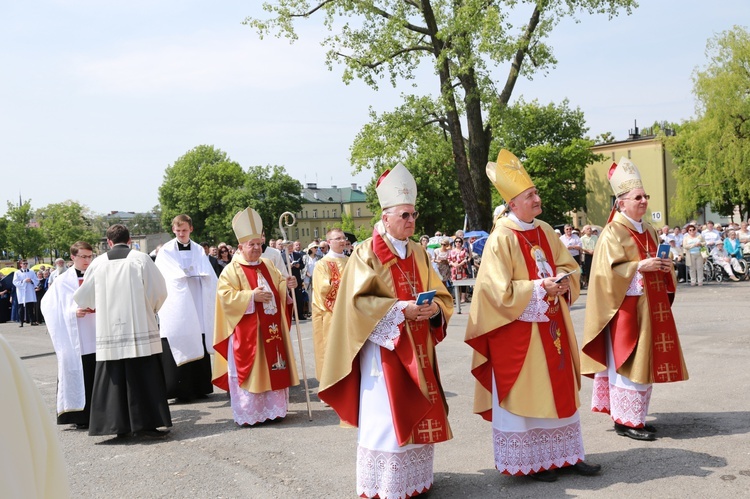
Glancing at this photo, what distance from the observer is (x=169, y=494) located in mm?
5656

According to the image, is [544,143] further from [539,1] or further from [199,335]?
[199,335]

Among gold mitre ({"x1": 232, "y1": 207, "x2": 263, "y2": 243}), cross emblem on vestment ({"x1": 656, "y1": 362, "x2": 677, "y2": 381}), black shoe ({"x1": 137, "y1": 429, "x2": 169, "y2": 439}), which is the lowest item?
black shoe ({"x1": 137, "y1": 429, "x2": 169, "y2": 439})

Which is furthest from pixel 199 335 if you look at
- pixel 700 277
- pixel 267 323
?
pixel 700 277

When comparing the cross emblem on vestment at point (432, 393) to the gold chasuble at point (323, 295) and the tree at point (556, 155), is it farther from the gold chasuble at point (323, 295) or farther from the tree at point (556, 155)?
the tree at point (556, 155)

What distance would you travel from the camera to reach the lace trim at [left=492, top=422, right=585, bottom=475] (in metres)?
5.28

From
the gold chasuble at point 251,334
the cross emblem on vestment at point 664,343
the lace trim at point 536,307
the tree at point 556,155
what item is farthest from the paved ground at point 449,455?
the tree at point 556,155

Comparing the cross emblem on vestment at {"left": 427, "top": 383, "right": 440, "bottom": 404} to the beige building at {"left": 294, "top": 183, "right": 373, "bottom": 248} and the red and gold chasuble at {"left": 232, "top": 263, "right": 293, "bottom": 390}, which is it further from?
the beige building at {"left": 294, "top": 183, "right": 373, "bottom": 248}

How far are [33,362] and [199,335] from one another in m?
6.71

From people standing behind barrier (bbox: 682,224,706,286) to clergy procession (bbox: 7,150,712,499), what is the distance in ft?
46.2

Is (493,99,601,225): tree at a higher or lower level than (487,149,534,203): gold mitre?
higher

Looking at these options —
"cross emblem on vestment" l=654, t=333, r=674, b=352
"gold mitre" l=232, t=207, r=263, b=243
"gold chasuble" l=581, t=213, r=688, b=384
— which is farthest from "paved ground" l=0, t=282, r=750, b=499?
"gold mitre" l=232, t=207, r=263, b=243

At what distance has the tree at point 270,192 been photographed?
82312 millimetres

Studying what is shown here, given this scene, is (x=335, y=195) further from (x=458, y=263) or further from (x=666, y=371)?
(x=666, y=371)

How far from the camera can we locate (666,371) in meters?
6.37
